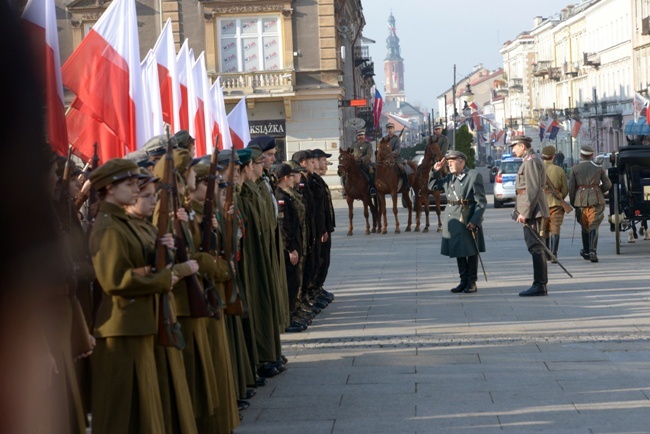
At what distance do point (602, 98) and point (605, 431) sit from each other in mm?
90934

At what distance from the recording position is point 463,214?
14.4 meters

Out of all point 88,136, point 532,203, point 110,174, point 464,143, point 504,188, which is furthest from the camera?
point 464,143

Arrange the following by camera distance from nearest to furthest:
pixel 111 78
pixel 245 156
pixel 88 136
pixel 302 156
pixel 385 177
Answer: pixel 245 156
pixel 111 78
pixel 88 136
pixel 302 156
pixel 385 177

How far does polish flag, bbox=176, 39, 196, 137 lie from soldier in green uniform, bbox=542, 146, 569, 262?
560 centimetres

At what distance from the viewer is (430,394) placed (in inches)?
321

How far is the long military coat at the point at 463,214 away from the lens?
14297 mm

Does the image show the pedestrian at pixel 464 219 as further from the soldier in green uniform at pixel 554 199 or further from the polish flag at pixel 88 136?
the polish flag at pixel 88 136

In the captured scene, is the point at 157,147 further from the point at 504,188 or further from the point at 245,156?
the point at 504,188

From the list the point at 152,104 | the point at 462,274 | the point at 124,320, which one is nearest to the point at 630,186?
the point at 462,274

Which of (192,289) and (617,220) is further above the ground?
(192,289)

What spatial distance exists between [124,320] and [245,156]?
356 centimetres

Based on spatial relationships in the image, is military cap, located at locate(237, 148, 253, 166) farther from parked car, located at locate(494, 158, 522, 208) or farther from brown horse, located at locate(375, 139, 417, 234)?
parked car, located at locate(494, 158, 522, 208)

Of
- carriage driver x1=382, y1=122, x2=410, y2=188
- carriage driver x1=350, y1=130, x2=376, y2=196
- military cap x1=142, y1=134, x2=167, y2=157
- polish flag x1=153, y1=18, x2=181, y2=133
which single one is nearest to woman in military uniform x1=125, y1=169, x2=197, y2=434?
military cap x1=142, y1=134, x2=167, y2=157

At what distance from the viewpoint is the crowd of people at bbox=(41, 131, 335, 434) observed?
213 inches
